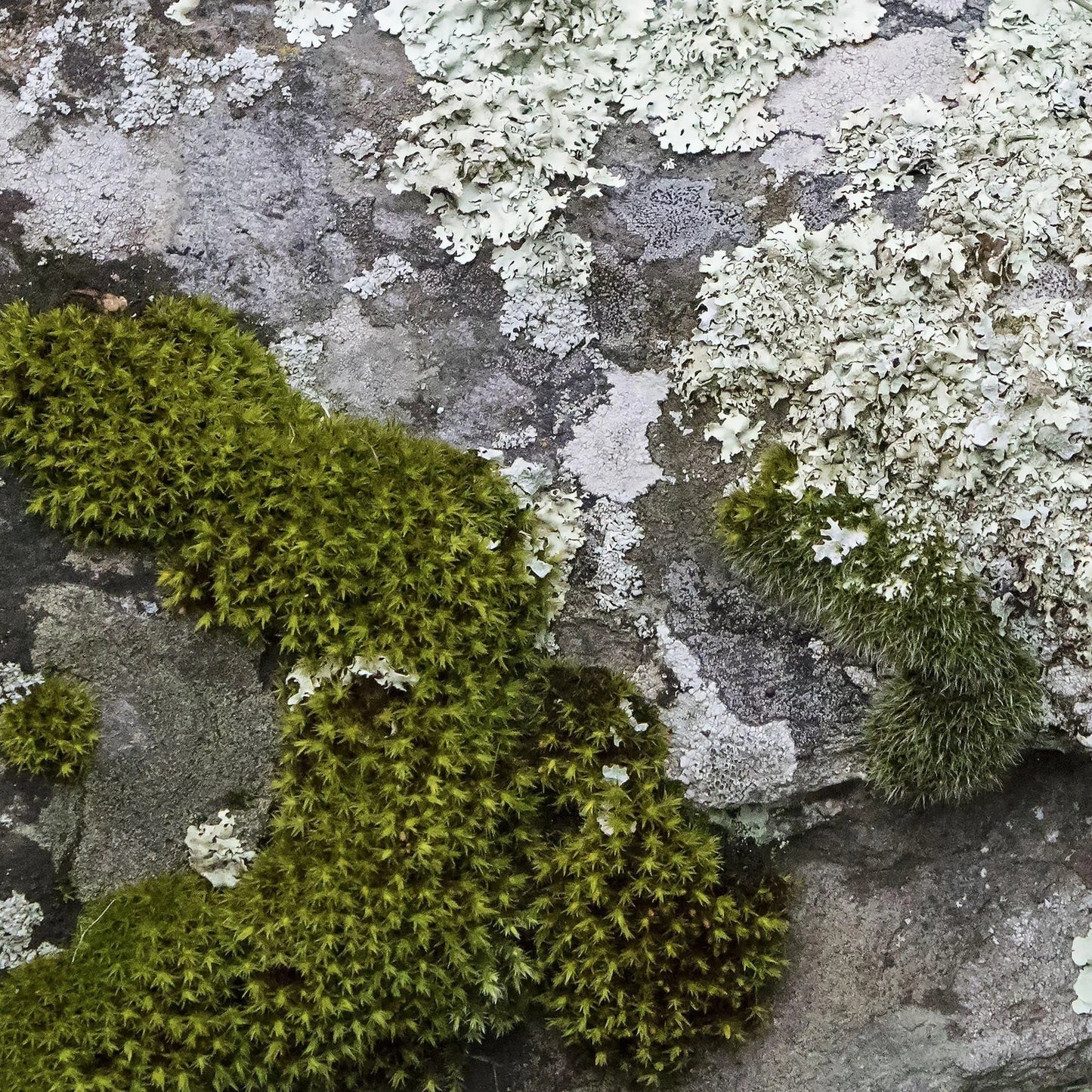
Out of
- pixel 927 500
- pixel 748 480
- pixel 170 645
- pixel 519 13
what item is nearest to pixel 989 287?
pixel 927 500

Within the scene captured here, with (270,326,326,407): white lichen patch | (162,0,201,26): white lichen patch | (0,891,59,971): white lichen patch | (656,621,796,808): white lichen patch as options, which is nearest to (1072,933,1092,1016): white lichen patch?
(656,621,796,808): white lichen patch

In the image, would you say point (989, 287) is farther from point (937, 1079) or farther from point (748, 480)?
point (937, 1079)

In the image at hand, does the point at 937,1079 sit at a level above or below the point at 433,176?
below

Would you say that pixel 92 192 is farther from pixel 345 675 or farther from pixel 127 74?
pixel 345 675

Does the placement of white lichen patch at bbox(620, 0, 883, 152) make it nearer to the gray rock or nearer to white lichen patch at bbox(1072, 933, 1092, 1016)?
the gray rock

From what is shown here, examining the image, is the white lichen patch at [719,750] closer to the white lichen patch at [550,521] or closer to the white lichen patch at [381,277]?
the white lichen patch at [550,521]

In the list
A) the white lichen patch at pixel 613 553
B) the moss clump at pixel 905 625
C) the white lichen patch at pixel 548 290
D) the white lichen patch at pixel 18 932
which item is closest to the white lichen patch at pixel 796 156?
the white lichen patch at pixel 548 290

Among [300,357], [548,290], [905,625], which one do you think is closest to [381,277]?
[300,357]
